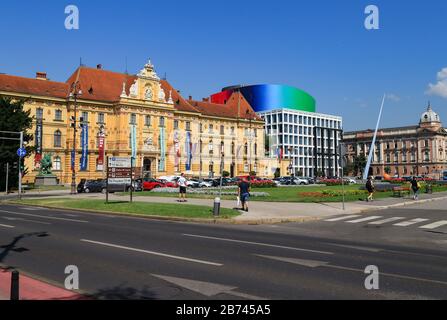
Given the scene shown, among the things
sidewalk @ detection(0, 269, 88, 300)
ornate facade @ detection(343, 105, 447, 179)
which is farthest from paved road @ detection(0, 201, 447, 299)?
ornate facade @ detection(343, 105, 447, 179)

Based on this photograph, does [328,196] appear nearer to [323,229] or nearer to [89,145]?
[323,229]

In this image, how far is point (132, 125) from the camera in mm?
78312

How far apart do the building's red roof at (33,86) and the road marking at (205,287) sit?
67.2 m

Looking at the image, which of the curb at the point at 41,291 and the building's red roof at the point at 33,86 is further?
the building's red roof at the point at 33,86

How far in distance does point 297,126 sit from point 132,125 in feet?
241

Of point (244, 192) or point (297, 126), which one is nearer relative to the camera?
point (244, 192)

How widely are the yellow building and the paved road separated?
1928 inches

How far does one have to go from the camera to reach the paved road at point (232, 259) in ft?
24.2

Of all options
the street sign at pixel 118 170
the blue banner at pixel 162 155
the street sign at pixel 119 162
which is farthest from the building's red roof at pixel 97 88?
the street sign at pixel 118 170

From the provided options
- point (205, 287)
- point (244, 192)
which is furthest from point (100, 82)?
point (205, 287)

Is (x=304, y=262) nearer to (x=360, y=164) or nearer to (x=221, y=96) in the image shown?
(x=360, y=164)

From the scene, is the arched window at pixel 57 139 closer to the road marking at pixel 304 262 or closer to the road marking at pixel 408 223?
the road marking at pixel 408 223

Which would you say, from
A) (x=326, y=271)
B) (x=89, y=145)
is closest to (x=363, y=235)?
(x=326, y=271)
